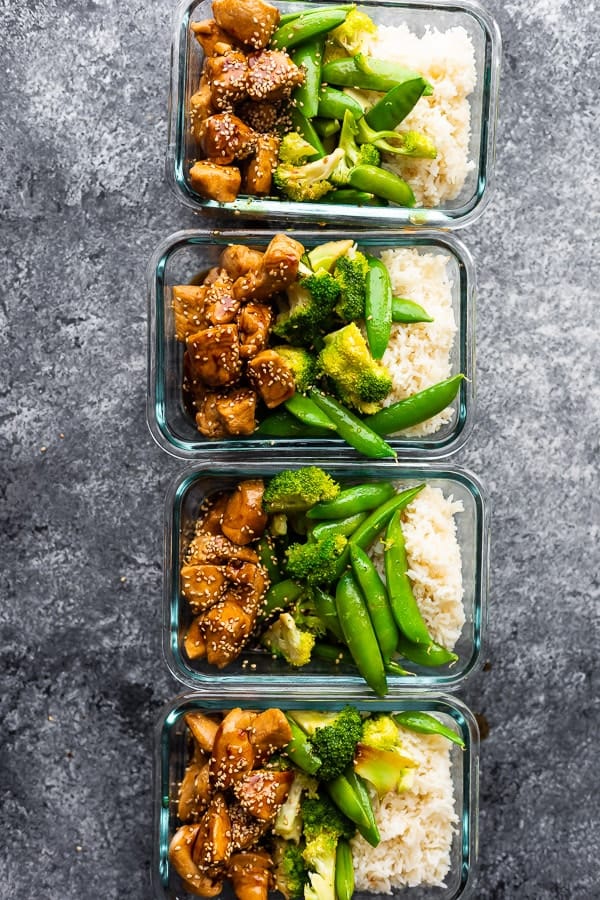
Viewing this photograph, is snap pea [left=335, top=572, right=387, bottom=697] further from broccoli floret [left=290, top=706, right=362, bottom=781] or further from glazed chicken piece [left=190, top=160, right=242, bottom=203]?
glazed chicken piece [left=190, top=160, right=242, bottom=203]

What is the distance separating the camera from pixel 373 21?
2.14 meters

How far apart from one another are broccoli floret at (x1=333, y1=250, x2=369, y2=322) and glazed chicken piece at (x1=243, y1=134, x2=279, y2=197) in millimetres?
268

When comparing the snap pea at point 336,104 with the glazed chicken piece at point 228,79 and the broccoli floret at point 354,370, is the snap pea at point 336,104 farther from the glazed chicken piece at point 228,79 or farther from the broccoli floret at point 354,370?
the broccoli floret at point 354,370

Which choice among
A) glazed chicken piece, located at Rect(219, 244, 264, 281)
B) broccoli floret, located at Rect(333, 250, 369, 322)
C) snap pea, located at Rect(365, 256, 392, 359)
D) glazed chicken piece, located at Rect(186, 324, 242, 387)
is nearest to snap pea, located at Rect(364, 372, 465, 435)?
snap pea, located at Rect(365, 256, 392, 359)

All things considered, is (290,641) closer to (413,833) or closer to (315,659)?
(315,659)

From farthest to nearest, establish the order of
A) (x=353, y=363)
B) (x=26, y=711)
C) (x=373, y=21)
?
1. (x=26, y=711)
2. (x=373, y=21)
3. (x=353, y=363)

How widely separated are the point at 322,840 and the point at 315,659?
422mm

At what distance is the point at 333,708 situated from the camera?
207 centimetres

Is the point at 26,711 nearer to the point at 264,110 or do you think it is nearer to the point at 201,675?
the point at 201,675

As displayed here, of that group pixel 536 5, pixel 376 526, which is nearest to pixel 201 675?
pixel 376 526

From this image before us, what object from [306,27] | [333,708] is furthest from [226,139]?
[333,708]

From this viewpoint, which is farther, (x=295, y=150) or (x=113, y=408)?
(x=113, y=408)

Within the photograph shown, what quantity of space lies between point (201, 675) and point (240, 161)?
4.25ft

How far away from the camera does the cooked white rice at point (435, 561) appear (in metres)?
2.05
